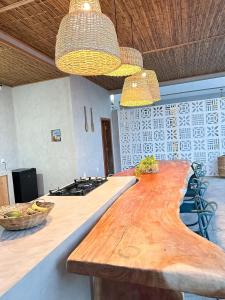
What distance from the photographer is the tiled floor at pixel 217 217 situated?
3.29 m

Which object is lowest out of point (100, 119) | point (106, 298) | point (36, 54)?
point (106, 298)

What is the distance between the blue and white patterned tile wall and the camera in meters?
7.54

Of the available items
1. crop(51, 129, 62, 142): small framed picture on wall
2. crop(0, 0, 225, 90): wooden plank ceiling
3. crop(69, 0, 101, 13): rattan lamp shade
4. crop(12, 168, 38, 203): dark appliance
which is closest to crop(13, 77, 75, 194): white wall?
crop(51, 129, 62, 142): small framed picture on wall

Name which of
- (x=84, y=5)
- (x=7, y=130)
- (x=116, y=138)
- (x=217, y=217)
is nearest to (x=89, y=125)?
(x=7, y=130)

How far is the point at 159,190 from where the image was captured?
250cm

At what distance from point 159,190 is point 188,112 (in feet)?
18.9

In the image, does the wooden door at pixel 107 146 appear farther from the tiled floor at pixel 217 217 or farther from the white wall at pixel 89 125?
the tiled floor at pixel 217 217

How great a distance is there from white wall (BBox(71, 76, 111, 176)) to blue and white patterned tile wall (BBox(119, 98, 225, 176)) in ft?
4.05

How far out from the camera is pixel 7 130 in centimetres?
587

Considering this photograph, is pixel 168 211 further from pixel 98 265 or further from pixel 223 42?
pixel 223 42

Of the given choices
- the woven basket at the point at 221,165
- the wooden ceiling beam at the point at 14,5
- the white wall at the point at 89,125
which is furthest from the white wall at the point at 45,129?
the woven basket at the point at 221,165

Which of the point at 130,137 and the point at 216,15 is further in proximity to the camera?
the point at 130,137

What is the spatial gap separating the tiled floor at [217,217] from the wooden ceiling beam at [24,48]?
3735 millimetres

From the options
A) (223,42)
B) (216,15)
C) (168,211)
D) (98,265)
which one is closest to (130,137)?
(223,42)
